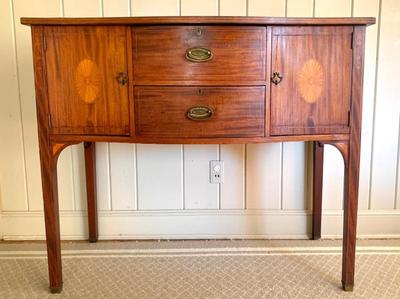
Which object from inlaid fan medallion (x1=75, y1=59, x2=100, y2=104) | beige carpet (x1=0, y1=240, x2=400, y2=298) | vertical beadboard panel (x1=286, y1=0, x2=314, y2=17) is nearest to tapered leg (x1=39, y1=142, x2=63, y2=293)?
beige carpet (x1=0, y1=240, x2=400, y2=298)

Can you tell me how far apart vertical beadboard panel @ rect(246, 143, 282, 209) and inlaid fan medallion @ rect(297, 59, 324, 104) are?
553 mm

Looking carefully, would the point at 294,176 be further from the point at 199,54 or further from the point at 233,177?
the point at 199,54

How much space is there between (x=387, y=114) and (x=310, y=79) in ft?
2.31

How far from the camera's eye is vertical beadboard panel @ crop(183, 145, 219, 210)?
5.62 feet

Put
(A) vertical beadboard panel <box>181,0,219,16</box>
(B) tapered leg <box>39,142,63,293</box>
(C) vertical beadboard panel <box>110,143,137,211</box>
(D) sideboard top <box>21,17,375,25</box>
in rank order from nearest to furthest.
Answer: (D) sideboard top <box>21,17,375,25</box> < (B) tapered leg <box>39,142,63,293</box> < (A) vertical beadboard panel <box>181,0,219,16</box> < (C) vertical beadboard panel <box>110,143,137,211</box>

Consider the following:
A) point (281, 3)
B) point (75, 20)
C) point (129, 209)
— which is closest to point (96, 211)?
point (129, 209)

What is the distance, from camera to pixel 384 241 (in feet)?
5.55

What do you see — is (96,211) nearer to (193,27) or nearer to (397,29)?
(193,27)

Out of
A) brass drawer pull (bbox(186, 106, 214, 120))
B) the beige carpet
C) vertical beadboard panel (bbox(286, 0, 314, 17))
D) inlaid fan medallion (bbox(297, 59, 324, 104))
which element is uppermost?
vertical beadboard panel (bbox(286, 0, 314, 17))

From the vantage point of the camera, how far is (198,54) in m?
1.14

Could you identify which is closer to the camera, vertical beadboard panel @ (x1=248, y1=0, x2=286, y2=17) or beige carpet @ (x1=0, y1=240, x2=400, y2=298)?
beige carpet @ (x1=0, y1=240, x2=400, y2=298)

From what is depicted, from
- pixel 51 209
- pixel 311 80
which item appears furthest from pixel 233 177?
pixel 51 209

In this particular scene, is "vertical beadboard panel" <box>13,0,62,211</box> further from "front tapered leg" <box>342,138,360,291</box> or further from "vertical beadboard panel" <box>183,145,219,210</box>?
"front tapered leg" <box>342,138,360,291</box>

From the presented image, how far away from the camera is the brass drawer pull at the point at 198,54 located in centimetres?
114
